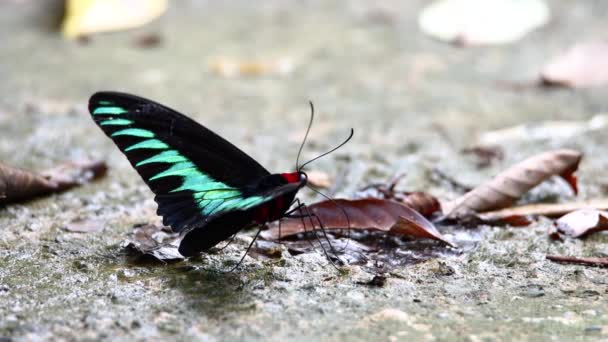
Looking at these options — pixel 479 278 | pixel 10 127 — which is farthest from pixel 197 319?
pixel 10 127

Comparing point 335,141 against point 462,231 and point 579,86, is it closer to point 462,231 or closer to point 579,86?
point 462,231

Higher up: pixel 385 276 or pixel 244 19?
pixel 244 19

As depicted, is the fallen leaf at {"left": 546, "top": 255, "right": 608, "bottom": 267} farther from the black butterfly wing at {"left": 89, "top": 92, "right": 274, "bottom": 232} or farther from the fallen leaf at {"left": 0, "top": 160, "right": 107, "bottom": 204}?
the fallen leaf at {"left": 0, "top": 160, "right": 107, "bottom": 204}

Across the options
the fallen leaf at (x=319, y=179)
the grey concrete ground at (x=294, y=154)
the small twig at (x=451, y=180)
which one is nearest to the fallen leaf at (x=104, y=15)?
the grey concrete ground at (x=294, y=154)

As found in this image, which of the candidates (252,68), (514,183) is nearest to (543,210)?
(514,183)

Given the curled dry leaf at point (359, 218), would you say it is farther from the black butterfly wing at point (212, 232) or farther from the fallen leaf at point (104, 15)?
the fallen leaf at point (104, 15)
